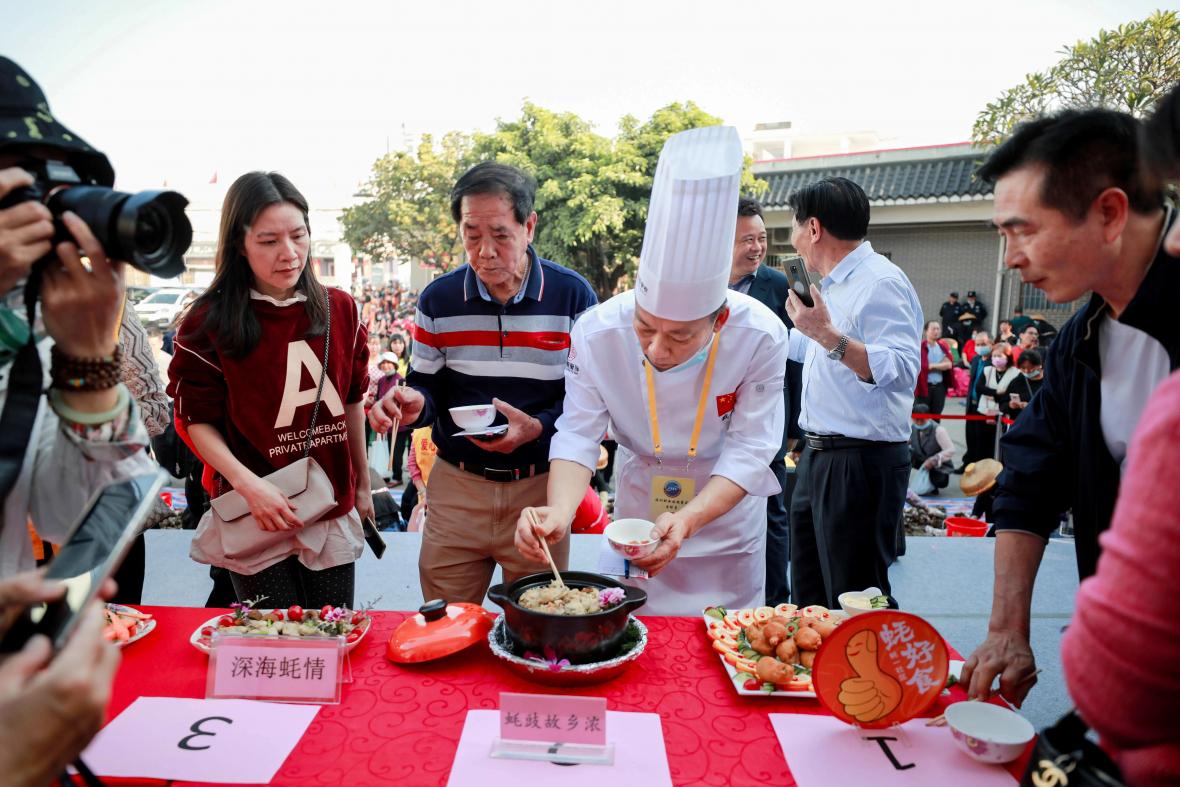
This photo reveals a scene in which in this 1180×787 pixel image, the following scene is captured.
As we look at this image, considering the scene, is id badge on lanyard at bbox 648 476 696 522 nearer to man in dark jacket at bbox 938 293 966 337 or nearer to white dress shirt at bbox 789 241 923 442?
white dress shirt at bbox 789 241 923 442

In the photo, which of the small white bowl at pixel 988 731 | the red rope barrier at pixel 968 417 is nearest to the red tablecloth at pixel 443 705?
the small white bowl at pixel 988 731

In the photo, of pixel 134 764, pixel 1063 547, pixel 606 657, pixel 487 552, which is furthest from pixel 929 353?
pixel 134 764

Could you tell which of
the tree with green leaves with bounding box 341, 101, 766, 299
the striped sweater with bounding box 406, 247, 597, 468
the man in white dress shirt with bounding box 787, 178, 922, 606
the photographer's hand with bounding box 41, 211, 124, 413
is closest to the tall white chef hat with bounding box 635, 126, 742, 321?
the striped sweater with bounding box 406, 247, 597, 468

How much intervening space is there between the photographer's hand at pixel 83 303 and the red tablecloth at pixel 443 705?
1.81ft

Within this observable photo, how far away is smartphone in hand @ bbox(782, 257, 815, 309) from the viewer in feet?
8.00

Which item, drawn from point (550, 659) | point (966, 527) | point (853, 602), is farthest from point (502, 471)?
point (966, 527)

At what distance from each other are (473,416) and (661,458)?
18.2 inches

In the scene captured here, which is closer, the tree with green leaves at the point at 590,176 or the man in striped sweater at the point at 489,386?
the man in striped sweater at the point at 489,386

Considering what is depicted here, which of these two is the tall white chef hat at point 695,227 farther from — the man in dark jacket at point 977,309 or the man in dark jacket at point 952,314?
the man in dark jacket at point 977,309

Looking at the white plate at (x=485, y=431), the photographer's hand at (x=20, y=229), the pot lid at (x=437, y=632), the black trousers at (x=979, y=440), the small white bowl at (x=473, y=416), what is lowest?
the black trousers at (x=979, y=440)

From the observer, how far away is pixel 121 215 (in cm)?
80

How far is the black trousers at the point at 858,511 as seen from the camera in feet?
8.45

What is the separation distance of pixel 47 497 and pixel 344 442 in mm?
988

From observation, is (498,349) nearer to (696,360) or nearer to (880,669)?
(696,360)
